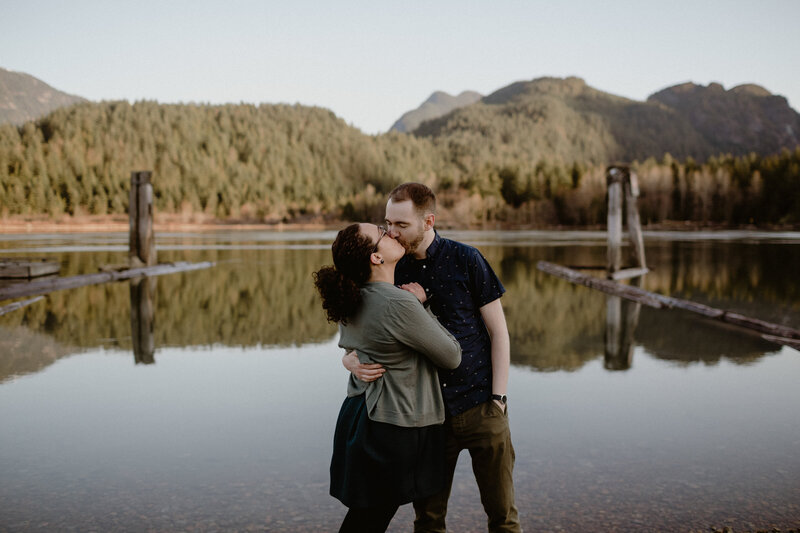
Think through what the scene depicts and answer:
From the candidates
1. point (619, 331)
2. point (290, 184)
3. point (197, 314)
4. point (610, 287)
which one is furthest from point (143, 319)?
point (290, 184)

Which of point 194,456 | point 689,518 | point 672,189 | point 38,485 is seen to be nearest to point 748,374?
point 689,518

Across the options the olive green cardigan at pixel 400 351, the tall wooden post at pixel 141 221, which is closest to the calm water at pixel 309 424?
the olive green cardigan at pixel 400 351

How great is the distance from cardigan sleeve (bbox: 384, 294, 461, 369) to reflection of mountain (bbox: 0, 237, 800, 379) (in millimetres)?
6586

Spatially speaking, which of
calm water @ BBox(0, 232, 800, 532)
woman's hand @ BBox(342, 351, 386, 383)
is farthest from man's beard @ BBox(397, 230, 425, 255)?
calm water @ BBox(0, 232, 800, 532)

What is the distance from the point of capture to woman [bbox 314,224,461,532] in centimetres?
303

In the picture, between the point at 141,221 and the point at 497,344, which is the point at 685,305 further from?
the point at 141,221

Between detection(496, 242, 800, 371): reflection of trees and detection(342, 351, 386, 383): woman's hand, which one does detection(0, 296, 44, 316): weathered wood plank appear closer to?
→ detection(496, 242, 800, 371): reflection of trees

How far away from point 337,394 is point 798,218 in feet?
336

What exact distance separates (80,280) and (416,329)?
18.8 meters

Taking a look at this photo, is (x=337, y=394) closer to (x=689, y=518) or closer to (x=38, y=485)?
(x=38, y=485)

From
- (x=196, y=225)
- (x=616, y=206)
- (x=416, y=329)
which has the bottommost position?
(x=196, y=225)

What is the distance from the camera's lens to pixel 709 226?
326 feet

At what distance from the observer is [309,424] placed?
6809 mm

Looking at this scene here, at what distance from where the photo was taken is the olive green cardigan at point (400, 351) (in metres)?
3.02
